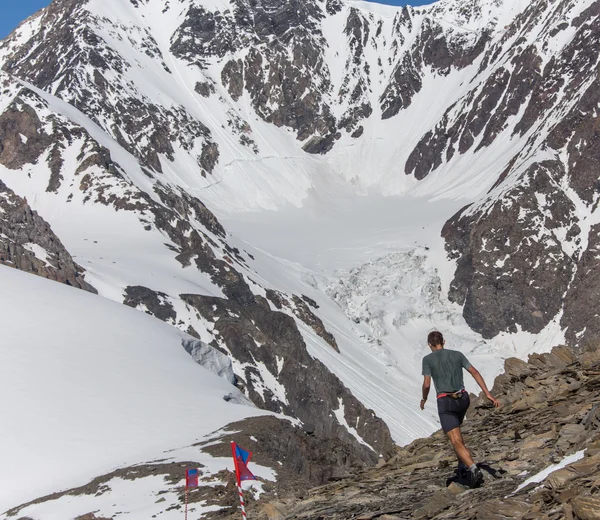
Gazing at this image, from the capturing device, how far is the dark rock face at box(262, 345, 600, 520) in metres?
9.88

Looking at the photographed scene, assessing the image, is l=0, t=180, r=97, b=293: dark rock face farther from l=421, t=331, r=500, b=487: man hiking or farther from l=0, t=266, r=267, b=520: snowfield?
l=421, t=331, r=500, b=487: man hiking

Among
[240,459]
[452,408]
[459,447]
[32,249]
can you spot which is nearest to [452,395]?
[452,408]

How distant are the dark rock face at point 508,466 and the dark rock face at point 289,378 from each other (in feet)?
187

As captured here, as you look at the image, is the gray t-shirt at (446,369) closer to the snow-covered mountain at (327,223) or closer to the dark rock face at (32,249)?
the dark rock face at (32,249)

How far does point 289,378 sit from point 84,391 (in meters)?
47.8

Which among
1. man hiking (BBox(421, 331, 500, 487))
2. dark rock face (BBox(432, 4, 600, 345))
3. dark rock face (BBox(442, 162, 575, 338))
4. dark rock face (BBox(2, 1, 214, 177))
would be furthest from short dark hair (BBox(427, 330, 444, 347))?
dark rock face (BBox(2, 1, 214, 177))

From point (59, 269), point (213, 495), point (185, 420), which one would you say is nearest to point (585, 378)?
point (213, 495)

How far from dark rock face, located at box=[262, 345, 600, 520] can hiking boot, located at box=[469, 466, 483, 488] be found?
4.8 inches

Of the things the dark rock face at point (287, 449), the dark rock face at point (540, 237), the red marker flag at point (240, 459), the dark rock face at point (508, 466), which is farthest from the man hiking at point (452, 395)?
the dark rock face at point (540, 237)

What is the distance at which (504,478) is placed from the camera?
12180mm

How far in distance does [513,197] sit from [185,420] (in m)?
114

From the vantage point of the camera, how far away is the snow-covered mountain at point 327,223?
85.6 metres

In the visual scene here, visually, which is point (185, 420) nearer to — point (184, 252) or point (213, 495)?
point (213, 495)

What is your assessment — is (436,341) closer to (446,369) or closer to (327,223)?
(446,369)
